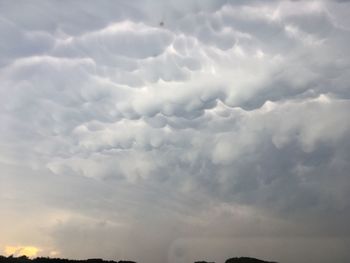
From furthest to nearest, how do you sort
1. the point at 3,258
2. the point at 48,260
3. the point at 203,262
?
the point at 203,262
the point at 48,260
the point at 3,258

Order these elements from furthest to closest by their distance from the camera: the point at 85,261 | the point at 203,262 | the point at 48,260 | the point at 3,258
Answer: the point at 203,262, the point at 85,261, the point at 48,260, the point at 3,258

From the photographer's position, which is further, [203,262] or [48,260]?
[203,262]

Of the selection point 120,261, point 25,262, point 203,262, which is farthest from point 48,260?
point 203,262

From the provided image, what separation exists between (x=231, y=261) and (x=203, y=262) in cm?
648

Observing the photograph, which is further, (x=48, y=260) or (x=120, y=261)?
(x=120, y=261)

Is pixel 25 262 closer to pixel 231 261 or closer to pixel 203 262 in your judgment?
pixel 203 262

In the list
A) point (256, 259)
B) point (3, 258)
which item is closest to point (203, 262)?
point (256, 259)

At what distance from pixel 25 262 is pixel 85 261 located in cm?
1116

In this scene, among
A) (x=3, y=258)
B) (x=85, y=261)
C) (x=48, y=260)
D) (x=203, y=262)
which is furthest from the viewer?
(x=203, y=262)

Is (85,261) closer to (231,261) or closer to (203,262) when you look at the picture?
(203,262)

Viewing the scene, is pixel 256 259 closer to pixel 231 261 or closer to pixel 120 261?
pixel 231 261

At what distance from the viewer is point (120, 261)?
77688mm

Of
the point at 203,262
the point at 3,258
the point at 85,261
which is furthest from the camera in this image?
the point at 203,262

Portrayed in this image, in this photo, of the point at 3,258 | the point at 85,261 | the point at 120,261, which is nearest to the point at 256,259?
the point at 120,261
